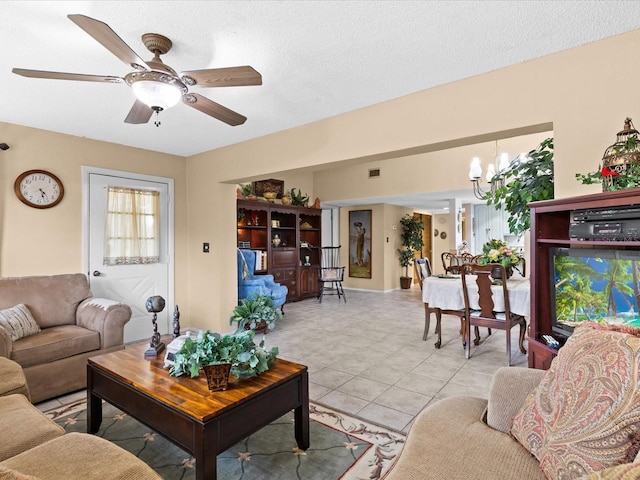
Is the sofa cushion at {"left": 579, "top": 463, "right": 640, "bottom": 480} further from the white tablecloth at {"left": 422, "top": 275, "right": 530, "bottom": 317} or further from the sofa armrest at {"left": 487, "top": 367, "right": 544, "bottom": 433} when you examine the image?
the white tablecloth at {"left": 422, "top": 275, "right": 530, "bottom": 317}

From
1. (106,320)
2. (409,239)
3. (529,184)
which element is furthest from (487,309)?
(409,239)

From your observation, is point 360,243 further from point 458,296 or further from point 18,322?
point 18,322

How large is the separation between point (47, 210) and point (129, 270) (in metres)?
1.04

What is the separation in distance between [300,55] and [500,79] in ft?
4.42

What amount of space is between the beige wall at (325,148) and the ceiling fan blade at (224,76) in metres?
1.34

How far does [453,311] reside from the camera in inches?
149

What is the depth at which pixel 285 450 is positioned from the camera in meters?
2.02

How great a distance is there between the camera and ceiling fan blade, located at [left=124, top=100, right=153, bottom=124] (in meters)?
2.20

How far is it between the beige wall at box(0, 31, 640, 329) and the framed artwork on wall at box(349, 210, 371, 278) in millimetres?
2619

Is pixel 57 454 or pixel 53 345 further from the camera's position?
pixel 53 345

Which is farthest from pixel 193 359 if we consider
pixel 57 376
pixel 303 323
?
pixel 303 323

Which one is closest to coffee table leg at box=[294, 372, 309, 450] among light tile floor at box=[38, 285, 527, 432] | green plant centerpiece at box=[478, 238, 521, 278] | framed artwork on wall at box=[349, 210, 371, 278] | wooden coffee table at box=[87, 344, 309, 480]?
wooden coffee table at box=[87, 344, 309, 480]

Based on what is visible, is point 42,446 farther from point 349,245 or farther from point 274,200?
point 349,245

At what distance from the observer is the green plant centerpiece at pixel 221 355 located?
1.75 metres
